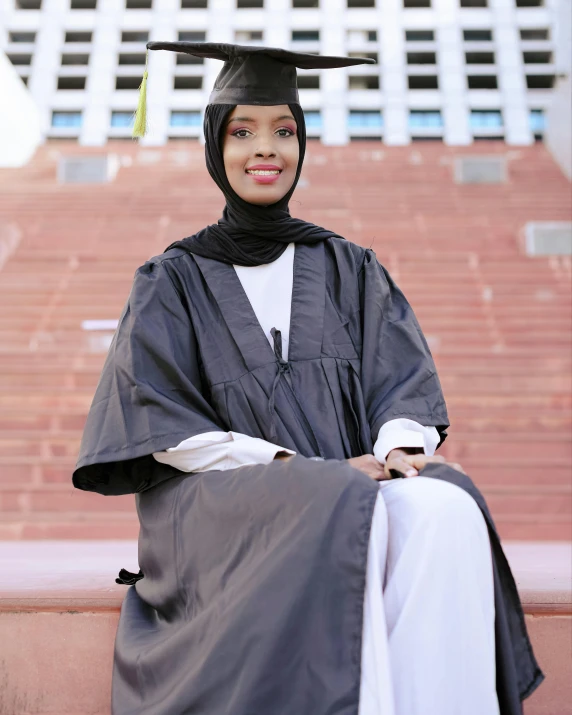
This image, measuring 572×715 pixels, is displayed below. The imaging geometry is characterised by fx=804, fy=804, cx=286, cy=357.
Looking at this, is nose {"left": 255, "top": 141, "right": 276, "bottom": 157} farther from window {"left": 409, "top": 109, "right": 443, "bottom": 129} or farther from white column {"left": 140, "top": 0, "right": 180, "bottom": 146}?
window {"left": 409, "top": 109, "right": 443, "bottom": 129}

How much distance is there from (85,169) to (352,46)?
15768mm

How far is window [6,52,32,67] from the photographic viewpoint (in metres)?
25.0

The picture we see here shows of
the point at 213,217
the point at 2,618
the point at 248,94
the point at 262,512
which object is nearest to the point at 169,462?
the point at 262,512

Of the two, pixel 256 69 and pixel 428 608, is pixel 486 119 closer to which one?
pixel 256 69

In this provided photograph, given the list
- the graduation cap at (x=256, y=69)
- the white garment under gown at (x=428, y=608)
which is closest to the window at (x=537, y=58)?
the graduation cap at (x=256, y=69)

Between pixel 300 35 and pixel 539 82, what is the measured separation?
762 cm

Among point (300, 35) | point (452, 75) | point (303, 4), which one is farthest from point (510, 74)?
point (303, 4)

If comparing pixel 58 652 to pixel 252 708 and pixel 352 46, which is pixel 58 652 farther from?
pixel 352 46

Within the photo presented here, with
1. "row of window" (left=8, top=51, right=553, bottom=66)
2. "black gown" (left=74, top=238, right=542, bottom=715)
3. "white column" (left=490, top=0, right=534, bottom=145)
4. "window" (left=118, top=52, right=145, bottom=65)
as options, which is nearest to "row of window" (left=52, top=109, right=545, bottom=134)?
"white column" (left=490, top=0, right=534, bottom=145)

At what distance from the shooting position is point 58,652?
1708mm

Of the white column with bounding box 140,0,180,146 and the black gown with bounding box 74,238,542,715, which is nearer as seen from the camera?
the black gown with bounding box 74,238,542,715

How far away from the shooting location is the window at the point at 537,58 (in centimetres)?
→ 2478

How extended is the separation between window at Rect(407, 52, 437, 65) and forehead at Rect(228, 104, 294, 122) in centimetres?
2491

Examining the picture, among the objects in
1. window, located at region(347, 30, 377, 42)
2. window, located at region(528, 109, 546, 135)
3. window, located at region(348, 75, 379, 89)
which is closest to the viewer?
window, located at region(528, 109, 546, 135)
